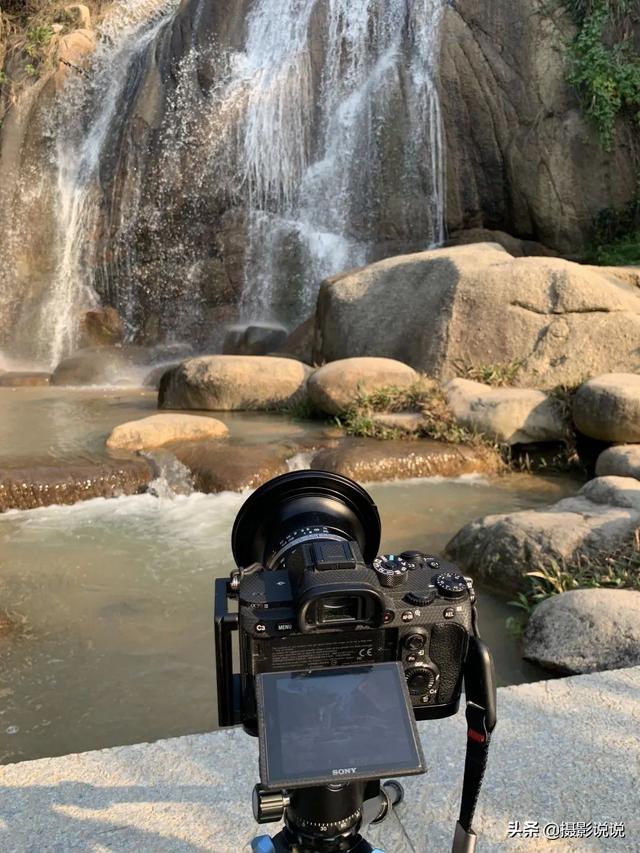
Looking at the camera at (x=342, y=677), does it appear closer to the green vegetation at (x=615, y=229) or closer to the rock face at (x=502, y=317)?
the rock face at (x=502, y=317)

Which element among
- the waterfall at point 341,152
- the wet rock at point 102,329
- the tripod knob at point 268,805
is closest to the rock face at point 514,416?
the tripod knob at point 268,805

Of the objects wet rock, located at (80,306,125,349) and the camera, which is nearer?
the camera

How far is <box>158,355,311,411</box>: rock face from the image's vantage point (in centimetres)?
869

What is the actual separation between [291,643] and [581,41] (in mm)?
13287

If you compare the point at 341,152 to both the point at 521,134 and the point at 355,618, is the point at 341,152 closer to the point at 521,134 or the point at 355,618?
→ the point at 521,134

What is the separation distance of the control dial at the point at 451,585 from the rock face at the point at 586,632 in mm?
2020

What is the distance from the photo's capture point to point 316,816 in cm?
132

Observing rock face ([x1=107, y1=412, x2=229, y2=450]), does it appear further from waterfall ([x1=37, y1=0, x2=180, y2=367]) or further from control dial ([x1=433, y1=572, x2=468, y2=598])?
waterfall ([x1=37, y1=0, x2=180, y2=367])

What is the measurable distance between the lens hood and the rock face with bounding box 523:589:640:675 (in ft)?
6.00

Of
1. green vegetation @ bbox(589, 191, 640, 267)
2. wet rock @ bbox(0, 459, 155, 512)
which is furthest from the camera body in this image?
green vegetation @ bbox(589, 191, 640, 267)

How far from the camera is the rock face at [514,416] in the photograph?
723cm

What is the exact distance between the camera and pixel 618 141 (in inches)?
494

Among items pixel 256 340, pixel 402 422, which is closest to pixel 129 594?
pixel 402 422

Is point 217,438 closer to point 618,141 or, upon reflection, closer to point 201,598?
point 201,598
